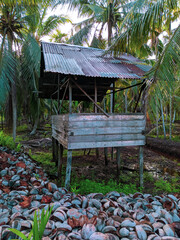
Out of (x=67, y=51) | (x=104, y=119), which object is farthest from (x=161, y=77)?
(x=67, y=51)

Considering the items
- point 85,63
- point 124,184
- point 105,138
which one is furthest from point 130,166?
point 85,63

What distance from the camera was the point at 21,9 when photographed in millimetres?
9297

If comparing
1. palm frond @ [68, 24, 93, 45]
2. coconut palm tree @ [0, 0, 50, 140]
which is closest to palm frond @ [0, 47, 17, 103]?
coconut palm tree @ [0, 0, 50, 140]

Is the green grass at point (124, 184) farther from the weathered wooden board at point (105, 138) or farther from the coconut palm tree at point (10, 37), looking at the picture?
the coconut palm tree at point (10, 37)

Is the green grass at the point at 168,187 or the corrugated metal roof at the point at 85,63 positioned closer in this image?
the corrugated metal roof at the point at 85,63

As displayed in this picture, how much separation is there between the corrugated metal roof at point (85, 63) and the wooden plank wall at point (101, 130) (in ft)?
3.63

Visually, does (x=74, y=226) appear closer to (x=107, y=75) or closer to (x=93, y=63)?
(x=107, y=75)

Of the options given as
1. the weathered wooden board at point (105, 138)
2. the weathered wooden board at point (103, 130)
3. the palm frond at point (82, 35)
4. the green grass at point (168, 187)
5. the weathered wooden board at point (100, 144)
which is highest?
the palm frond at point (82, 35)

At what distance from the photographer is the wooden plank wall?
15.3 feet

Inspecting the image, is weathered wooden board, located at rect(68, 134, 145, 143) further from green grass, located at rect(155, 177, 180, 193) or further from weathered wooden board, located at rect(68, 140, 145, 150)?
green grass, located at rect(155, 177, 180, 193)

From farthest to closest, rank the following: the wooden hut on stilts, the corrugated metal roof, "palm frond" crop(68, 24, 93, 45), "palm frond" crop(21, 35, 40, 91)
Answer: "palm frond" crop(68, 24, 93, 45), "palm frond" crop(21, 35, 40, 91), the wooden hut on stilts, the corrugated metal roof

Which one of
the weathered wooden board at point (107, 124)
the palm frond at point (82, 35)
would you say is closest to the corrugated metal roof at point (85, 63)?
the weathered wooden board at point (107, 124)

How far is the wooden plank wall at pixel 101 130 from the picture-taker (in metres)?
4.67

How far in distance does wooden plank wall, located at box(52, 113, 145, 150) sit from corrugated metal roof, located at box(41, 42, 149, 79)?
111cm
